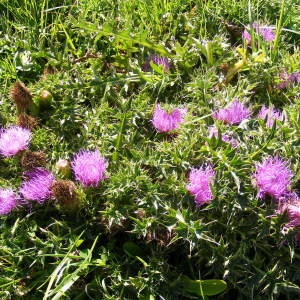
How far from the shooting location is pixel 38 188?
2.24 metres

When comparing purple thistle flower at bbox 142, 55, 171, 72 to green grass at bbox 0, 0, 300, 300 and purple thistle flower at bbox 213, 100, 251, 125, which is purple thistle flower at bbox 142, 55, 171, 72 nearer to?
green grass at bbox 0, 0, 300, 300

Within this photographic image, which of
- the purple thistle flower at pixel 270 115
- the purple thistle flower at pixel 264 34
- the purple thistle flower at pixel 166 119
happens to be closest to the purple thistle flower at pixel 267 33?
the purple thistle flower at pixel 264 34

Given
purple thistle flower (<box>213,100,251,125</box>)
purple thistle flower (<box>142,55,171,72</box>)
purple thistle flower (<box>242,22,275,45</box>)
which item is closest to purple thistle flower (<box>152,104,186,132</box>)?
purple thistle flower (<box>213,100,251,125</box>)

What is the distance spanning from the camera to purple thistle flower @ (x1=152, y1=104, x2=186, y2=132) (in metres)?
2.45

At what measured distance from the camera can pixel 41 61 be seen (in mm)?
2883

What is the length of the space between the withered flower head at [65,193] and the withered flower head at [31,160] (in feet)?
0.68

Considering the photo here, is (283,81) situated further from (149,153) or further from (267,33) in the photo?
(149,153)

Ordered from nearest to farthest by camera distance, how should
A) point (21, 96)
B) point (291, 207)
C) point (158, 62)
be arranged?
point (291, 207), point (21, 96), point (158, 62)

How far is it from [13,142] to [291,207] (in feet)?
4.39

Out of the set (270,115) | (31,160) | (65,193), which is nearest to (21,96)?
(31,160)

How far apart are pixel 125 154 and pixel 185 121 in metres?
0.34

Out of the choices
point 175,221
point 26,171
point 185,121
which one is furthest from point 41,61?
point 175,221

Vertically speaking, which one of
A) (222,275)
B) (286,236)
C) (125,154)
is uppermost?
(125,154)

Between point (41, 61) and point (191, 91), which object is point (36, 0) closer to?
point (41, 61)
